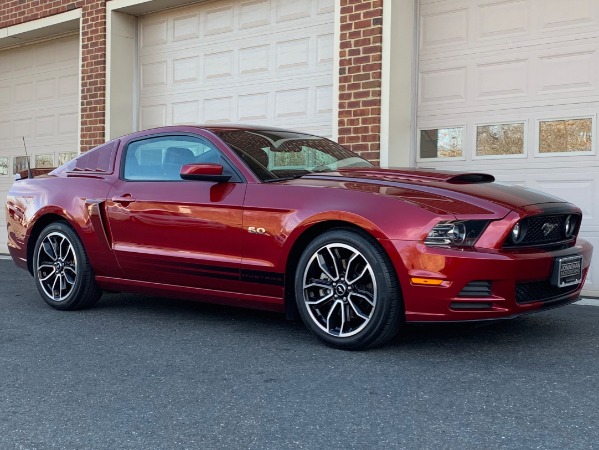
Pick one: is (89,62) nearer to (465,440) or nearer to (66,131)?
(66,131)

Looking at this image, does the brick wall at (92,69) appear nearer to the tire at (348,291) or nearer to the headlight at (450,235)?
the tire at (348,291)

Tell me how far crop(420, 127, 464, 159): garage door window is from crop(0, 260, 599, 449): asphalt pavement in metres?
2.85

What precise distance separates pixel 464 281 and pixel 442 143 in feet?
13.8

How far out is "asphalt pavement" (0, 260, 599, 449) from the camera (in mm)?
2887

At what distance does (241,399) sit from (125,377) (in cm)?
74

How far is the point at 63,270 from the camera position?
19.3 ft

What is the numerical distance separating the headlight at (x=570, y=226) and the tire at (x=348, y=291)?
1160mm

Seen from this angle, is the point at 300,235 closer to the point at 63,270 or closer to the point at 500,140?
the point at 63,270

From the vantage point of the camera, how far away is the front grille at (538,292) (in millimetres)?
4074


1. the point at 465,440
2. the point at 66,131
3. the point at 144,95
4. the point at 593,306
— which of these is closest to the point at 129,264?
the point at 465,440

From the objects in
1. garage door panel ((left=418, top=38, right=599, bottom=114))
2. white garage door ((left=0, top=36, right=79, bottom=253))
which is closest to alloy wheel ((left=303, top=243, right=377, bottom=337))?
garage door panel ((left=418, top=38, right=599, bottom=114))

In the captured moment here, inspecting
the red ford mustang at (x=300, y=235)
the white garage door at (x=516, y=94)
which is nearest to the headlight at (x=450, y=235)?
the red ford mustang at (x=300, y=235)

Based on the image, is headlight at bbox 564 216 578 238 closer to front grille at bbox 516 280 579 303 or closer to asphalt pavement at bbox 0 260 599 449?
front grille at bbox 516 280 579 303

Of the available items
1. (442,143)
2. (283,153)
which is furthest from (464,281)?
(442,143)
